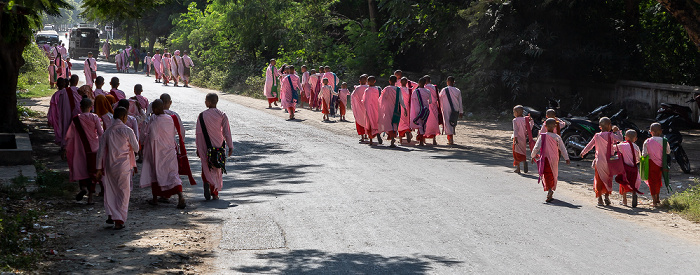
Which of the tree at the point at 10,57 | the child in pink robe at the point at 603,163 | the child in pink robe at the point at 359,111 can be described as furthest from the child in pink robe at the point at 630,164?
the tree at the point at 10,57

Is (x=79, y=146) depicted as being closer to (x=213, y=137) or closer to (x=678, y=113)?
(x=213, y=137)

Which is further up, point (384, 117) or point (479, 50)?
point (479, 50)

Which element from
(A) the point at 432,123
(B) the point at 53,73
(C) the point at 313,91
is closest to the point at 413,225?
(A) the point at 432,123

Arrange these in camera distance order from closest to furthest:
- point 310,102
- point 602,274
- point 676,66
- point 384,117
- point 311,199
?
point 602,274
point 311,199
point 384,117
point 676,66
point 310,102

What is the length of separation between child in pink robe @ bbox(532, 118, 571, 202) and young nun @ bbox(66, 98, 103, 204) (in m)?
6.09

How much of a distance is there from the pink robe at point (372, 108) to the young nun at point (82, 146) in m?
7.54

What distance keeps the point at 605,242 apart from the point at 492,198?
2.60m

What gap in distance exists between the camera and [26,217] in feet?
27.9

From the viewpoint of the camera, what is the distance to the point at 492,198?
10258mm

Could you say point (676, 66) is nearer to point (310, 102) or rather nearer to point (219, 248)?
point (310, 102)

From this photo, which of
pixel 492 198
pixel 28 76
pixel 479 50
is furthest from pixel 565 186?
pixel 28 76

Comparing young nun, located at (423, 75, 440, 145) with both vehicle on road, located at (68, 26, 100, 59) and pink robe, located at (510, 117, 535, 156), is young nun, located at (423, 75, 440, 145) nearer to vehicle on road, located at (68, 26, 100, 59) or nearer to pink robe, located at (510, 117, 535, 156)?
pink robe, located at (510, 117, 535, 156)

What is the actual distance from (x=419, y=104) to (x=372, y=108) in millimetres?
1059

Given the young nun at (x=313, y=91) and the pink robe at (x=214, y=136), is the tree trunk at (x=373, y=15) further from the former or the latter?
the pink robe at (x=214, y=136)
